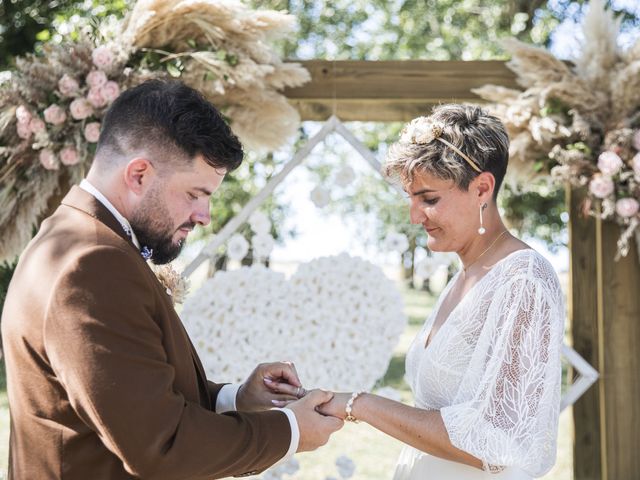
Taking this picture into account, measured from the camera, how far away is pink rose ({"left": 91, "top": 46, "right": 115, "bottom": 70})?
3.48m

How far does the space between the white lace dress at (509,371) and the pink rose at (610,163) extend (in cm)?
158

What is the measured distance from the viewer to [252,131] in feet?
12.4

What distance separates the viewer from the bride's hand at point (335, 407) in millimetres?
2238

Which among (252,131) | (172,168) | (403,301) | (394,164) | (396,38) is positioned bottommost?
(396,38)

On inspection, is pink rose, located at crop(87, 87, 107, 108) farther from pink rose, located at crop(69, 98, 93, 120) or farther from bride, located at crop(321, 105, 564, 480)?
bride, located at crop(321, 105, 564, 480)

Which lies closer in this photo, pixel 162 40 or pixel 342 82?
pixel 162 40

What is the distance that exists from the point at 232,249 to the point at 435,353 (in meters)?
1.71

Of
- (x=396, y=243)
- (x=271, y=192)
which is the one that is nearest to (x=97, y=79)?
(x=271, y=192)

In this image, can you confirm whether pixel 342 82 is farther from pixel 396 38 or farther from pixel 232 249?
pixel 396 38

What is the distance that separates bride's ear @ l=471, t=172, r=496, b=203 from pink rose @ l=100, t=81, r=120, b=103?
1772 millimetres

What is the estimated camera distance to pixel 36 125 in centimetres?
348

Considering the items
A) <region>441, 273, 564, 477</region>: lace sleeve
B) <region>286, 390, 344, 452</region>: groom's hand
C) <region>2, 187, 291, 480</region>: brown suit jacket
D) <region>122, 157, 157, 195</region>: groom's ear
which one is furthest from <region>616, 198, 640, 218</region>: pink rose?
<region>122, 157, 157, 195</region>: groom's ear

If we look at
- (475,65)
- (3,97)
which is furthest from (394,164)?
(3,97)

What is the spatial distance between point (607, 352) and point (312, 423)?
2.28m
